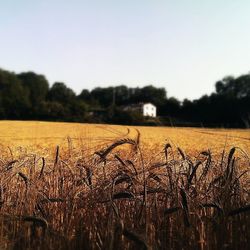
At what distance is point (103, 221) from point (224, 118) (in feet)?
151

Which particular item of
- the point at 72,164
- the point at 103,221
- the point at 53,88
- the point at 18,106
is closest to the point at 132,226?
the point at 103,221

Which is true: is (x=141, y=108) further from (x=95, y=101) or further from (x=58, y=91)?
(x=58, y=91)

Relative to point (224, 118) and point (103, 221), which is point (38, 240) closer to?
point (103, 221)

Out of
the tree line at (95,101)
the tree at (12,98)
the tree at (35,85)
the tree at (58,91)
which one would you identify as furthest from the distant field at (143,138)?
Result: the tree at (58,91)

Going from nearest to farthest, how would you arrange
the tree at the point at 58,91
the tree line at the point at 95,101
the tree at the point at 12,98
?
the tree line at the point at 95,101 → the tree at the point at 12,98 → the tree at the point at 58,91

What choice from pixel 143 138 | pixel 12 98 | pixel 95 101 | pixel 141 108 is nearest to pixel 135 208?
pixel 143 138

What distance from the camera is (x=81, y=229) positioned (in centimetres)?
425

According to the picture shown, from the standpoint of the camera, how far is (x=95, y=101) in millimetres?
96812

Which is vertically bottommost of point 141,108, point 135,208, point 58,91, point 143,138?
point 143,138

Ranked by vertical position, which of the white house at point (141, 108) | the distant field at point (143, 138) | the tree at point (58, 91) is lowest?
the distant field at point (143, 138)

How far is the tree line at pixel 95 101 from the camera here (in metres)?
52.4

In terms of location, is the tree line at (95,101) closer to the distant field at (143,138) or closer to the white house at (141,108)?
the white house at (141,108)

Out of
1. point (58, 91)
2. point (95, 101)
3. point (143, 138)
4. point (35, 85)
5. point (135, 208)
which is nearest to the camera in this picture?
point (135, 208)

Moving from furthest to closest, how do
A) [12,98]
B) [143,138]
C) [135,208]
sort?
[12,98] → [143,138] → [135,208]
